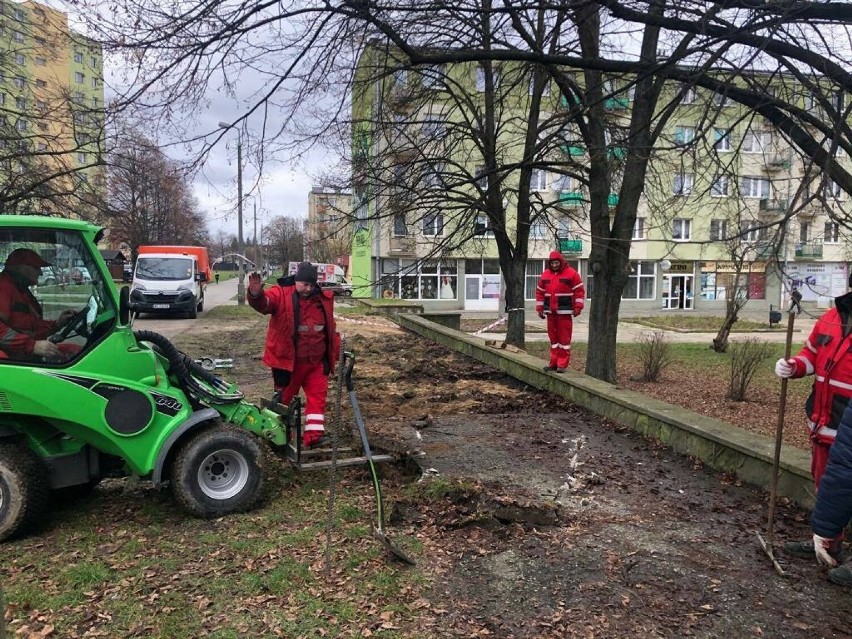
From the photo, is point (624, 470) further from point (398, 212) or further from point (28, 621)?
point (398, 212)

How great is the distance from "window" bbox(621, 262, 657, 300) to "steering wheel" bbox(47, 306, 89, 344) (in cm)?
4167

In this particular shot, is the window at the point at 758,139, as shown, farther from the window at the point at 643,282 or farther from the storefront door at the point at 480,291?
the window at the point at 643,282

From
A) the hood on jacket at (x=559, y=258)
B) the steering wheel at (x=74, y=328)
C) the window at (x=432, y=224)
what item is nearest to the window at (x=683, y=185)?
the hood on jacket at (x=559, y=258)

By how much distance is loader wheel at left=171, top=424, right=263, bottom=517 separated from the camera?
438 centimetres

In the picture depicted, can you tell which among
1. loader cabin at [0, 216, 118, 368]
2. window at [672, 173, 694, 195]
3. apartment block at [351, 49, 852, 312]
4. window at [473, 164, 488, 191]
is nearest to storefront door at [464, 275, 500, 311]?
apartment block at [351, 49, 852, 312]

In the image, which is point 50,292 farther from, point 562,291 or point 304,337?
point 562,291

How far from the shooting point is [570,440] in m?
6.61

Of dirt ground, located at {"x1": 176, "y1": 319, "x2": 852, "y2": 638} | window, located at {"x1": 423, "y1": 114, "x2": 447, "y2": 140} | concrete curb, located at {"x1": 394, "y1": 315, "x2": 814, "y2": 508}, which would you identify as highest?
window, located at {"x1": 423, "y1": 114, "x2": 447, "y2": 140}

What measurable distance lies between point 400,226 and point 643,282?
106 ft

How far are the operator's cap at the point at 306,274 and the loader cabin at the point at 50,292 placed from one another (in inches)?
65.3

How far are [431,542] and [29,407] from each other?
2.65 meters

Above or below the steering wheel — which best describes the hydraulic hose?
below

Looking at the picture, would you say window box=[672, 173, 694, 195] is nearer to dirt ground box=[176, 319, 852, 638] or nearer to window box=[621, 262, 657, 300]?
dirt ground box=[176, 319, 852, 638]

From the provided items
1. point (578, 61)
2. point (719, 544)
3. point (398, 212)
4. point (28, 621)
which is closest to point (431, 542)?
point (719, 544)
